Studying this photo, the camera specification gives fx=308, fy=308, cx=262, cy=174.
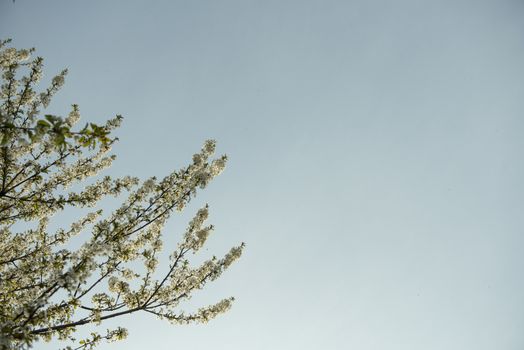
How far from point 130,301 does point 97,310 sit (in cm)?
61

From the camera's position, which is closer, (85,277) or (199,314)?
(85,277)

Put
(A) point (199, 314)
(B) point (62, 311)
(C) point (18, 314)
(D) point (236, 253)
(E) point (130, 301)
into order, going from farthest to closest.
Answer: (D) point (236, 253) < (A) point (199, 314) < (E) point (130, 301) < (B) point (62, 311) < (C) point (18, 314)

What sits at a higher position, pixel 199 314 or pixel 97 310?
pixel 97 310

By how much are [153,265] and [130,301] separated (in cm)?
87

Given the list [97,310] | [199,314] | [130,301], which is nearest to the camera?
[97,310]

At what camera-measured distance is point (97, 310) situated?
573 centimetres

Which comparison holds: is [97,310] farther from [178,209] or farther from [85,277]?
[178,209]

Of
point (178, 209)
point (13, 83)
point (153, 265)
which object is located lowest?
point (153, 265)

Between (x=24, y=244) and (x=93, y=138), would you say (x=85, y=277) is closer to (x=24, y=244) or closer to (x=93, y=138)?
(x=93, y=138)

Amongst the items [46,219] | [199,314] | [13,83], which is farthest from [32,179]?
[199,314]

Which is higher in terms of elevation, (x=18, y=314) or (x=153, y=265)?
(x=153, y=265)

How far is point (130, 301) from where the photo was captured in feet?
20.2

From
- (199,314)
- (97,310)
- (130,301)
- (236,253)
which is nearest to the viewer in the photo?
(97,310)

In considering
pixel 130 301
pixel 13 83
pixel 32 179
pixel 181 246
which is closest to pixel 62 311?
pixel 130 301
